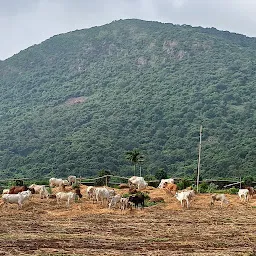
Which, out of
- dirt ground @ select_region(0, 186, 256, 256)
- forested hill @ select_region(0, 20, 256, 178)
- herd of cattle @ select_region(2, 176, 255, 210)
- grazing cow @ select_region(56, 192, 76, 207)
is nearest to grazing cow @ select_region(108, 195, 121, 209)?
herd of cattle @ select_region(2, 176, 255, 210)

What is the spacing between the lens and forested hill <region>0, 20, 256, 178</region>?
6222cm

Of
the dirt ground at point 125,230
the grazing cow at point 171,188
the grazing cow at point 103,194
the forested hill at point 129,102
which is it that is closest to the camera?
the dirt ground at point 125,230

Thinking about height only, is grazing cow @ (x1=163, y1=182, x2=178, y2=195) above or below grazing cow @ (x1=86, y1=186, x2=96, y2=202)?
below

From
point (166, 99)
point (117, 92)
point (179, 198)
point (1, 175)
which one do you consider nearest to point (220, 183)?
point (179, 198)

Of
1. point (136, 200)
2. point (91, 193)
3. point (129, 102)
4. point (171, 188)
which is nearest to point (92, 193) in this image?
point (91, 193)

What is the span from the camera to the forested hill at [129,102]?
6222 cm

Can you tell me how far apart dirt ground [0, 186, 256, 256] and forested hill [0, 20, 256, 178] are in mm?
30758

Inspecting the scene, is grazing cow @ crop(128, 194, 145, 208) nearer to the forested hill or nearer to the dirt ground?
the dirt ground

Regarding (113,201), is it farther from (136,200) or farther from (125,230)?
(125,230)

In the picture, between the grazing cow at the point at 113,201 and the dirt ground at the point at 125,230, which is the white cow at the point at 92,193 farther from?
the grazing cow at the point at 113,201

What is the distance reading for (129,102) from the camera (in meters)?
95.8

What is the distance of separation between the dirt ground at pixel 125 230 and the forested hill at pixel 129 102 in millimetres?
30758

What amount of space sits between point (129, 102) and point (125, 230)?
81.1m

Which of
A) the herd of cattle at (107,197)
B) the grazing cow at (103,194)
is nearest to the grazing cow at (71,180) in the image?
the herd of cattle at (107,197)
